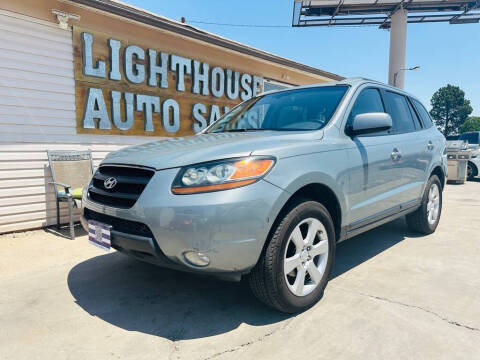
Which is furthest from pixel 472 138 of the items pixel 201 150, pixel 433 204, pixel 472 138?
pixel 201 150

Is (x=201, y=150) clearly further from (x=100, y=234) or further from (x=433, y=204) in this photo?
(x=433, y=204)

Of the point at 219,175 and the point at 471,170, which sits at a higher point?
the point at 219,175

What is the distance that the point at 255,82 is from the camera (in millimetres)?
7953

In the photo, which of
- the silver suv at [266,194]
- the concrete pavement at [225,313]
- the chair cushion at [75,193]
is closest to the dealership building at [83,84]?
the chair cushion at [75,193]

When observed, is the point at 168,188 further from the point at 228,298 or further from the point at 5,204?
the point at 5,204

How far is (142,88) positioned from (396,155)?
4.27 meters

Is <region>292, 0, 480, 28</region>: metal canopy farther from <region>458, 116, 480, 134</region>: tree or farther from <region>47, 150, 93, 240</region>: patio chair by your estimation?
<region>458, 116, 480, 134</region>: tree

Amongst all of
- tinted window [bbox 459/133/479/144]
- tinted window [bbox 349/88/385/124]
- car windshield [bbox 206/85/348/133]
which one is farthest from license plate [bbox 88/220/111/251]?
tinted window [bbox 459/133/479/144]

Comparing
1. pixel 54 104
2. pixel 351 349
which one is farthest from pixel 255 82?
pixel 351 349

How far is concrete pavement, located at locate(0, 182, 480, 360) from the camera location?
6.77 ft

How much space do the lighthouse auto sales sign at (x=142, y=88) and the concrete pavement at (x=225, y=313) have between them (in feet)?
8.39

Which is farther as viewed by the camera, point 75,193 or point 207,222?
point 75,193

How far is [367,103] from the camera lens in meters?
3.32

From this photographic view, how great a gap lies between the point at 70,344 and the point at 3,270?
1.83m
